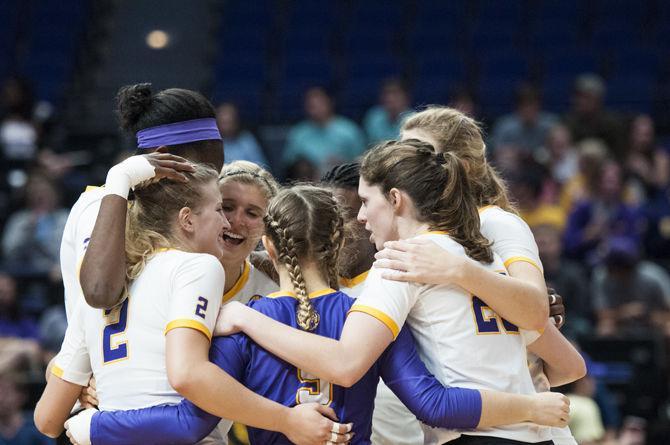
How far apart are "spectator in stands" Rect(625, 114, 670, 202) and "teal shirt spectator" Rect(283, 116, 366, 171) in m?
2.52

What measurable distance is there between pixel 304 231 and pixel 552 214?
627cm

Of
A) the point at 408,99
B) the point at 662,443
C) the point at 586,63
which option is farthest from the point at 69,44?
the point at 662,443

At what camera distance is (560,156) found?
32.7 feet

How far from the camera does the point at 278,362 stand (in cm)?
305

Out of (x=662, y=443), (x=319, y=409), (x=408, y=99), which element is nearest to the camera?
(x=319, y=409)

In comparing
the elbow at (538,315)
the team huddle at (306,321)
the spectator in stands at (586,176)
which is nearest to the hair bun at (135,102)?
the team huddle at (306,321)

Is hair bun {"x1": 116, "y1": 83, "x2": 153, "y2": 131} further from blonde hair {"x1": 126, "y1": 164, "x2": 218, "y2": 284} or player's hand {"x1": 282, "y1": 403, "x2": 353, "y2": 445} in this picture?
player's hand {"x1": 282, "y1": 403, "x2": 353, "y2": 445}

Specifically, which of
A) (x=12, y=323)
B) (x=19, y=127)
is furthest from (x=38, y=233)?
(x=19, y=127)

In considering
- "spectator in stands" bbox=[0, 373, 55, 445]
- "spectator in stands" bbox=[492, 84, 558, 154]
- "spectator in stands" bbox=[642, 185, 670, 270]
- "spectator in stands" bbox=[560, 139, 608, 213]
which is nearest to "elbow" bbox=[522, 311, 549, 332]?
"spectator in stands" bbox=[0, 373, 55, 445]

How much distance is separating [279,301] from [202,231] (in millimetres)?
342

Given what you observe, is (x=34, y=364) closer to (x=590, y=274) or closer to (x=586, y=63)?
(x=590, y=274)

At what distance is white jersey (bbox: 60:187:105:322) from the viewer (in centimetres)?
339

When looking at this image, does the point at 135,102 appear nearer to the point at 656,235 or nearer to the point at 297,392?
the point at 297,392

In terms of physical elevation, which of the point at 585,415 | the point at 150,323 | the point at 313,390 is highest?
the point at 150,323
